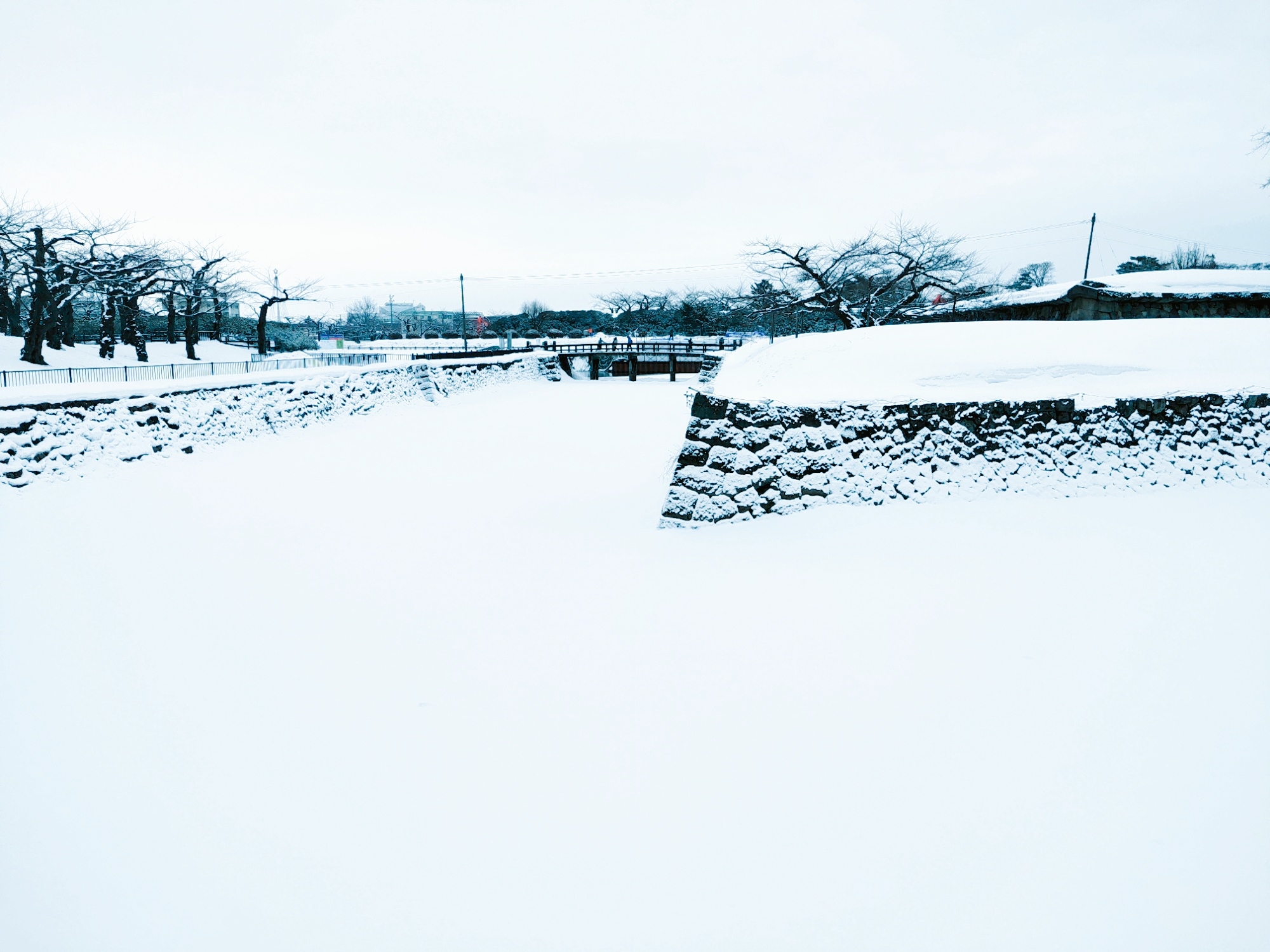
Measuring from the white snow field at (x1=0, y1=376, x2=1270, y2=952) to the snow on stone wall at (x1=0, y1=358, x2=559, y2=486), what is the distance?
370 cm

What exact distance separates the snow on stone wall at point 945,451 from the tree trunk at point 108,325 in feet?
97.0

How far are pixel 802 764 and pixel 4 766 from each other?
12.2ft

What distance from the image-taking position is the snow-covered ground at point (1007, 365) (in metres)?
6.72

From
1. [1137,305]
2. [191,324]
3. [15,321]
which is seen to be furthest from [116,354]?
[1137,305]

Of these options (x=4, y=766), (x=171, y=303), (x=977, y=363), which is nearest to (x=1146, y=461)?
(x=977, y=363)

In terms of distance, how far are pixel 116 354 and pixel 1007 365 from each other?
37.7m

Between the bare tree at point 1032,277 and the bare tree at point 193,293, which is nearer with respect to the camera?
the bare tree at point 193,293

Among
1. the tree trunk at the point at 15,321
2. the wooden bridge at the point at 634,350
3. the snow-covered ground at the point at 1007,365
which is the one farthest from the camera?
the wooden bridge at the point at 634,350

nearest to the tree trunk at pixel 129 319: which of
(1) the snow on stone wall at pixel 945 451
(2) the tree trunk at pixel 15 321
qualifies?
(2) the tree trunk at pixel 15 321

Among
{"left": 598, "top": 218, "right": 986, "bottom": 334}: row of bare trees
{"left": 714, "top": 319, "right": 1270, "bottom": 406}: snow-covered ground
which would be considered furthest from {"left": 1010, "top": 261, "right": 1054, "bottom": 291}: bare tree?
{"left": 714, "top": 319, "right": 1270, "bottom": 406}: snow-covered ground

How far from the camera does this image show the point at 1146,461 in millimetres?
6809

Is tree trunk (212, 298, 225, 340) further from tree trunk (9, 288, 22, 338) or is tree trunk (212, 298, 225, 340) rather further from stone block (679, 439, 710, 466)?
stone block (679, 439, 710, 466)

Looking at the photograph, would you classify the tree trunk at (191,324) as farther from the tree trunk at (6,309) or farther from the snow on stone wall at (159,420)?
the snow on stone wall at (159,420)

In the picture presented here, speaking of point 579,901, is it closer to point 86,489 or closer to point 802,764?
point 802,764
